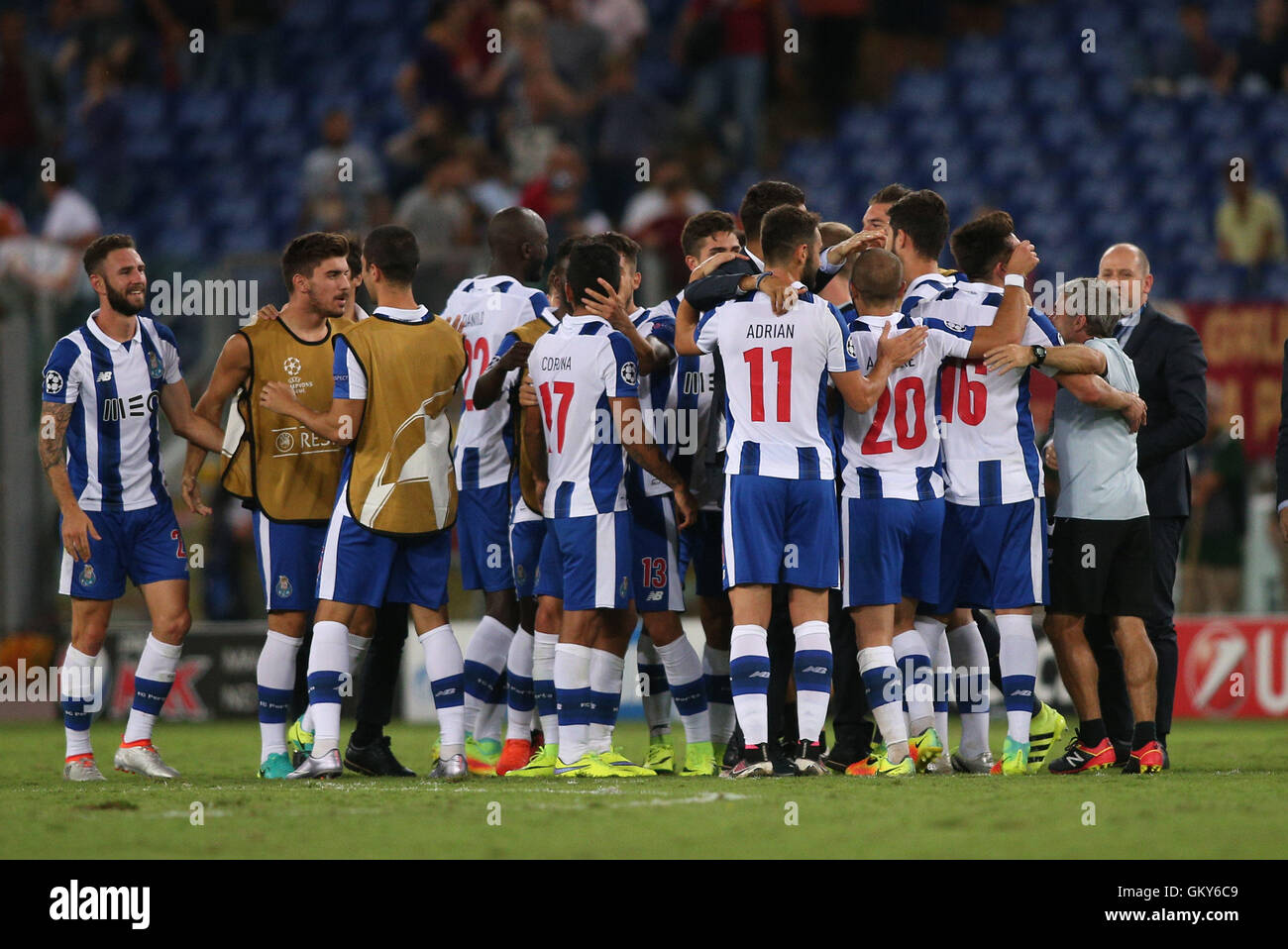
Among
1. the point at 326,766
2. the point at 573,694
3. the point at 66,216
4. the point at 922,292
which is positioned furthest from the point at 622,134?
the point at 326,766

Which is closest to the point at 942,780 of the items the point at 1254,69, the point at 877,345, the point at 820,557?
the point at 820,557

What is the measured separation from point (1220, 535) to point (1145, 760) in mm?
6141

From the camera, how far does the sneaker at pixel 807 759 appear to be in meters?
7.70

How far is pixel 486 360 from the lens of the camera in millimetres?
8727

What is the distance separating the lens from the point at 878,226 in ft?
28.7

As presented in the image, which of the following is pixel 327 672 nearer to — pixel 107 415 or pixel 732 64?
pixel 107 415

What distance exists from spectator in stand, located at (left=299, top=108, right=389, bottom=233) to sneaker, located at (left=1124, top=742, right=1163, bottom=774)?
930 centimetres

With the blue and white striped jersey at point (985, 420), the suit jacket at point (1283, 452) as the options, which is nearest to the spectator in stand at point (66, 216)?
the blue and white striped jersey at point (985, 420)

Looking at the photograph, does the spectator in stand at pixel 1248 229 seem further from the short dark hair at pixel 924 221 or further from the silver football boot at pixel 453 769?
the silver football boot at pixel 453 769

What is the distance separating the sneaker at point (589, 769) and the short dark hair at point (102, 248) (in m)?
3.16

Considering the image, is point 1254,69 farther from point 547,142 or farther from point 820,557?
point 820,557

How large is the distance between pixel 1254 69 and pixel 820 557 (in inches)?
459

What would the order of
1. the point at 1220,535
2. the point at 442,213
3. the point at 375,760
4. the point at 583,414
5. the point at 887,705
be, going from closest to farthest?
1. the point at 887,705
2. the point at 583,414
3. the point at 375,760
4. the point at 1220,535
5. the point at 442,213
